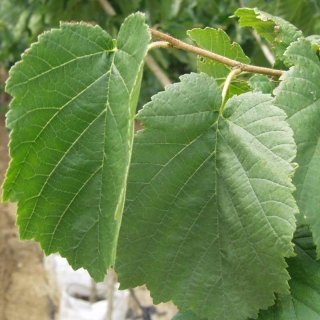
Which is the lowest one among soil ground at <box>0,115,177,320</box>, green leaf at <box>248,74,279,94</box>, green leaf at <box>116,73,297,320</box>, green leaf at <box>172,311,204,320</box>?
soil ground at <box>0,115,177,320</box>

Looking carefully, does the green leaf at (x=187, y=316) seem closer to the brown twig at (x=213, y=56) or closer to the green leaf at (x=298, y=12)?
the brown twig at (x=213, y=56)

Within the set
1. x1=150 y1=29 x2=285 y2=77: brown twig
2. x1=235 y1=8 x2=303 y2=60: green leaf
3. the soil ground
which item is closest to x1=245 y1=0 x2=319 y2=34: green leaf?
x1=235 y1=8 x2=303 y2=60: green leaf

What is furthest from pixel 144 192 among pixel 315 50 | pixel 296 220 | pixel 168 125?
pixel 315 50

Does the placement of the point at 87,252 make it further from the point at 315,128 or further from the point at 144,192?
the point at 315,128

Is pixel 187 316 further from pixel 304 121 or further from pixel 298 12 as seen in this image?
pixel 298 12

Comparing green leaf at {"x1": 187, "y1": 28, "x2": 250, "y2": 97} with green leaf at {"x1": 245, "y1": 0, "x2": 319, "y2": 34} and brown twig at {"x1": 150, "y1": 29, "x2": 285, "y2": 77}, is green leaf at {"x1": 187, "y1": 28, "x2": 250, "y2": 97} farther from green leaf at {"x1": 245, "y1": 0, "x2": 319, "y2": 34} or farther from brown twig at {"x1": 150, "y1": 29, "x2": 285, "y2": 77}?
green leaf at {"x1": 245, "y1": 0, "x2": 319, "y2": 34}
